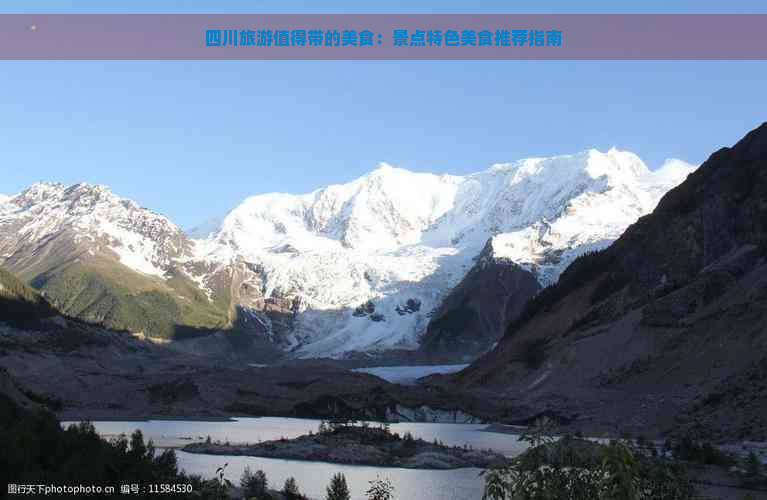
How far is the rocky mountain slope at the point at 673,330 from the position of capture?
334 feet

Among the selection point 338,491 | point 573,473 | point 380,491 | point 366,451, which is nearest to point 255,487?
point 338,491

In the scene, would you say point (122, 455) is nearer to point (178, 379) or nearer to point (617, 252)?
point (178, 379)

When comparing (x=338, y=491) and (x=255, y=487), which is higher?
(x=338, y=491)

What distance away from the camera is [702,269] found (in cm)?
14825

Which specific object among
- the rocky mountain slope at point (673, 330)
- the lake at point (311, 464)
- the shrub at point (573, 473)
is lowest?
the lake at point (311, 464)

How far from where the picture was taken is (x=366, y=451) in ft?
293

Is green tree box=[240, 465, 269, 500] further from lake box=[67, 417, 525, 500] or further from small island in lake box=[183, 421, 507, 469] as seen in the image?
small island in lake box=[183, 421, 507, 469]

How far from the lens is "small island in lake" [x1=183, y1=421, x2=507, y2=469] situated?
276 ft

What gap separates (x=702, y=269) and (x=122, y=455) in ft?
412

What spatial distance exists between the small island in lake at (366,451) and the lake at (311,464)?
226 cm

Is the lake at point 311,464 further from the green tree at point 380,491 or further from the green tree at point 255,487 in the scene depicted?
the green tree at point 255,487

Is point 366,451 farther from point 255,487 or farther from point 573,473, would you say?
point 573,473

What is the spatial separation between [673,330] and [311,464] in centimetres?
6310

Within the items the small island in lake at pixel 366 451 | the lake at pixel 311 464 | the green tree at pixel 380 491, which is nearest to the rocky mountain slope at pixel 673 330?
the lake at pixel 311 464
